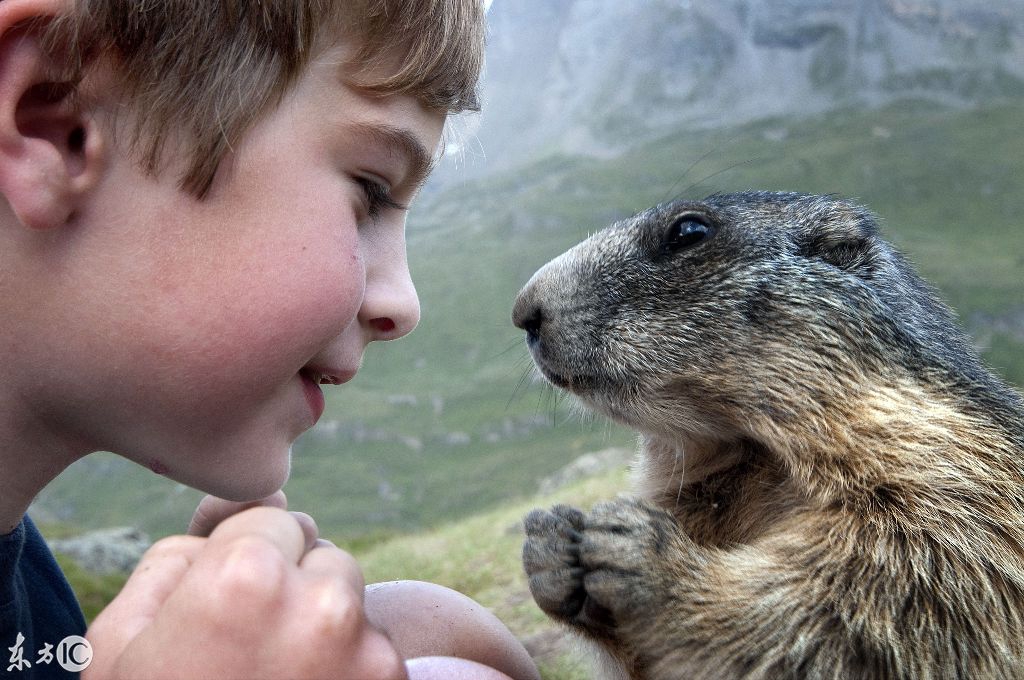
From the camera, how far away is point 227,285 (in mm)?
1087

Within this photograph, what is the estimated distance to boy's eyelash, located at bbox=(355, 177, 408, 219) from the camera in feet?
4.15

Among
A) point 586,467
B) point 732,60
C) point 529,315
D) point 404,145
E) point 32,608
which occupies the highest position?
point 404,145

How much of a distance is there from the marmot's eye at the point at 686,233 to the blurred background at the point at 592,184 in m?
2.14

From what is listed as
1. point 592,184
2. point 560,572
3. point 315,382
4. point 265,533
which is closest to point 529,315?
point 315,382

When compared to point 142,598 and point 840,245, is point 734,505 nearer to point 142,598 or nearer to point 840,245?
point 840,245

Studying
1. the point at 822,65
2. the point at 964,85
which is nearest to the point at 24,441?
the point at 964,85

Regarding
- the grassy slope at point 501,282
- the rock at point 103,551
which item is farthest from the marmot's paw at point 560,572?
the grassy slope at point 501,282

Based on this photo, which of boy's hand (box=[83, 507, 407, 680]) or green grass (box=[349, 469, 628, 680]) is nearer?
boy's hand (box=[83, 507, 407, 680])

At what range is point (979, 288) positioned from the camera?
4.64 metres

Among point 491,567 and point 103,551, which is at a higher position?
point 491,567

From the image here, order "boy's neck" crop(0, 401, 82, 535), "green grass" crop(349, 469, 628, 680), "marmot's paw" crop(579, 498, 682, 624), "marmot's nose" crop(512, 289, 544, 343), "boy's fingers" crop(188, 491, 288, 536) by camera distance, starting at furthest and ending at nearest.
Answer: "green grass" crop(349, 469, 628, 680), "marmot's nose" crop(512, 289, 544, 343), "boy's fingers" crop(188, 491, 288, 536), "boy's neck" crop(0, 401, 82, 535), "marmot's paw" crop(579, 498, 682, 624)

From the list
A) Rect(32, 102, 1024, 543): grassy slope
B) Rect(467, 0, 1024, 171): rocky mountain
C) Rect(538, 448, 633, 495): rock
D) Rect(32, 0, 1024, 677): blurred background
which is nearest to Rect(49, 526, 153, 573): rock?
Rect(32, 0, 1024, 677): blurred background

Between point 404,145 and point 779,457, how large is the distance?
2.80ft

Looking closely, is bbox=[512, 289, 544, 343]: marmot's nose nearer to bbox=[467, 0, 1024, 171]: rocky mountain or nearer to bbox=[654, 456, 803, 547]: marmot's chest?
bbox=[654, 456, 803, 547]: marmot's chest
